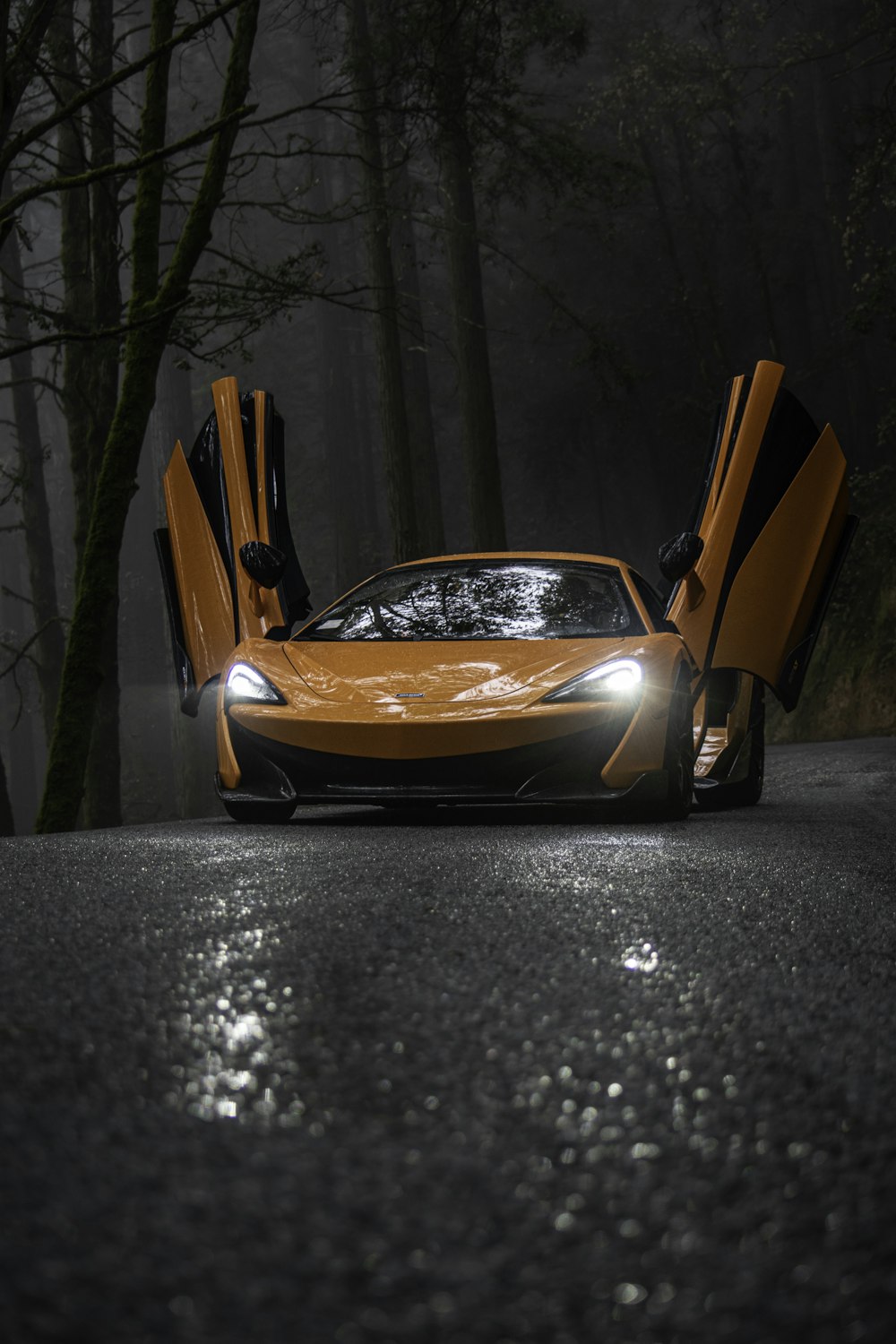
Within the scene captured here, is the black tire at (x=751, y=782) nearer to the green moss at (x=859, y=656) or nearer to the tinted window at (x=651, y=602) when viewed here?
the tinted window at (x=651, y=602)

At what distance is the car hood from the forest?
1.88m

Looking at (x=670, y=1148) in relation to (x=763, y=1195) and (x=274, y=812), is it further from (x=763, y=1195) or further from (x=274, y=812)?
(x=274, y=812)

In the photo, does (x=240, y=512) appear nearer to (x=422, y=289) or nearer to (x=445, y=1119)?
(x=445, y=1119)

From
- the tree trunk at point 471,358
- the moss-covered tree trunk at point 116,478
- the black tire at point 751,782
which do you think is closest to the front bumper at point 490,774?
the black tire at point 751,782

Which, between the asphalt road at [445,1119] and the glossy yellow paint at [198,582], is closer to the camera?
the asphalt road at [445,1119]

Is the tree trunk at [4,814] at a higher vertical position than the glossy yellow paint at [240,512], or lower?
lower

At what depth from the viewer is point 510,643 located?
6.33 metres

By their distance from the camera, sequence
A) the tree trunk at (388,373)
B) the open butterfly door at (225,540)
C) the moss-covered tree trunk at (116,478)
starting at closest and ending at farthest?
1. the open butterfly door at (225,540)
2. the moss-covered tree trunk at (116,478)
3. the tree trunk at (388,373)

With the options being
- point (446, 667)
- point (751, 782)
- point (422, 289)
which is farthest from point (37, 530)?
point (422, 289)

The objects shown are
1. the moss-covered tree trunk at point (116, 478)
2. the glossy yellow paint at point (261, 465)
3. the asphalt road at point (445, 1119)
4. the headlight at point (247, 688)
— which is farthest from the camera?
the moss-covered tree trunk at point (116, 478)

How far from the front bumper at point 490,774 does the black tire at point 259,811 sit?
11.5 inches

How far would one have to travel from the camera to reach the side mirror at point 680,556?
6859 mm

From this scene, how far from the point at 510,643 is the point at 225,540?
5.99 feet

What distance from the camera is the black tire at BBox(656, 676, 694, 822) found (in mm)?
5934
